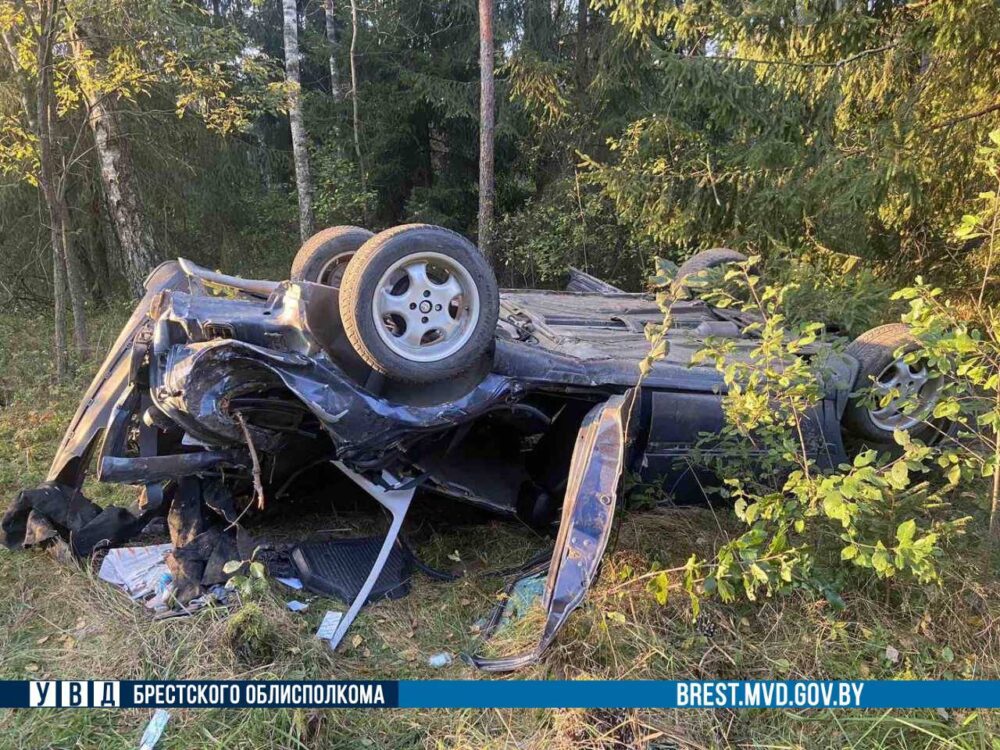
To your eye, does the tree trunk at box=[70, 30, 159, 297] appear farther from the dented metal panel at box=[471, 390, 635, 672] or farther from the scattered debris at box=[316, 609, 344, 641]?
the dented metal panel at box=[471, 390, 635, 672]

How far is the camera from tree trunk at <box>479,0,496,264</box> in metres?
10.3

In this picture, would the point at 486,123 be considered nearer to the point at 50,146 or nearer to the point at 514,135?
the point at 514,135

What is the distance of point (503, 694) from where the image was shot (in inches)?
111

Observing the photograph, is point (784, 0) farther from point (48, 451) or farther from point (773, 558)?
point (48, 451)

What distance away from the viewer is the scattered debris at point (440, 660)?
129 inches

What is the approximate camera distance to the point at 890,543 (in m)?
3.36

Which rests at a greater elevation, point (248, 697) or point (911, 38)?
Result: point (911, 38)

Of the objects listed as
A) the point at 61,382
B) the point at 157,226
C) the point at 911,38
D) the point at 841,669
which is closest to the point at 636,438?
the point at 841,669

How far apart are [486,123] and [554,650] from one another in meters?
9.13

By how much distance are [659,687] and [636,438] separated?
1.27 meters

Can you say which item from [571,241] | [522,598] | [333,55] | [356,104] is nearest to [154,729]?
[522,598]

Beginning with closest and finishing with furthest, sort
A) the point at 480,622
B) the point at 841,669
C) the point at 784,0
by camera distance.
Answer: the point at 841,669 < the point at 480,622 < the point at 784,0

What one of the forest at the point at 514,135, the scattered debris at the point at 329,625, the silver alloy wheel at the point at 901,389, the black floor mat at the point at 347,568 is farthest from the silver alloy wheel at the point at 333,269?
the forest at the point at 514,135

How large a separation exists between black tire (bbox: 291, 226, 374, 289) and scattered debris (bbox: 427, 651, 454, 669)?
2369 millimetres
